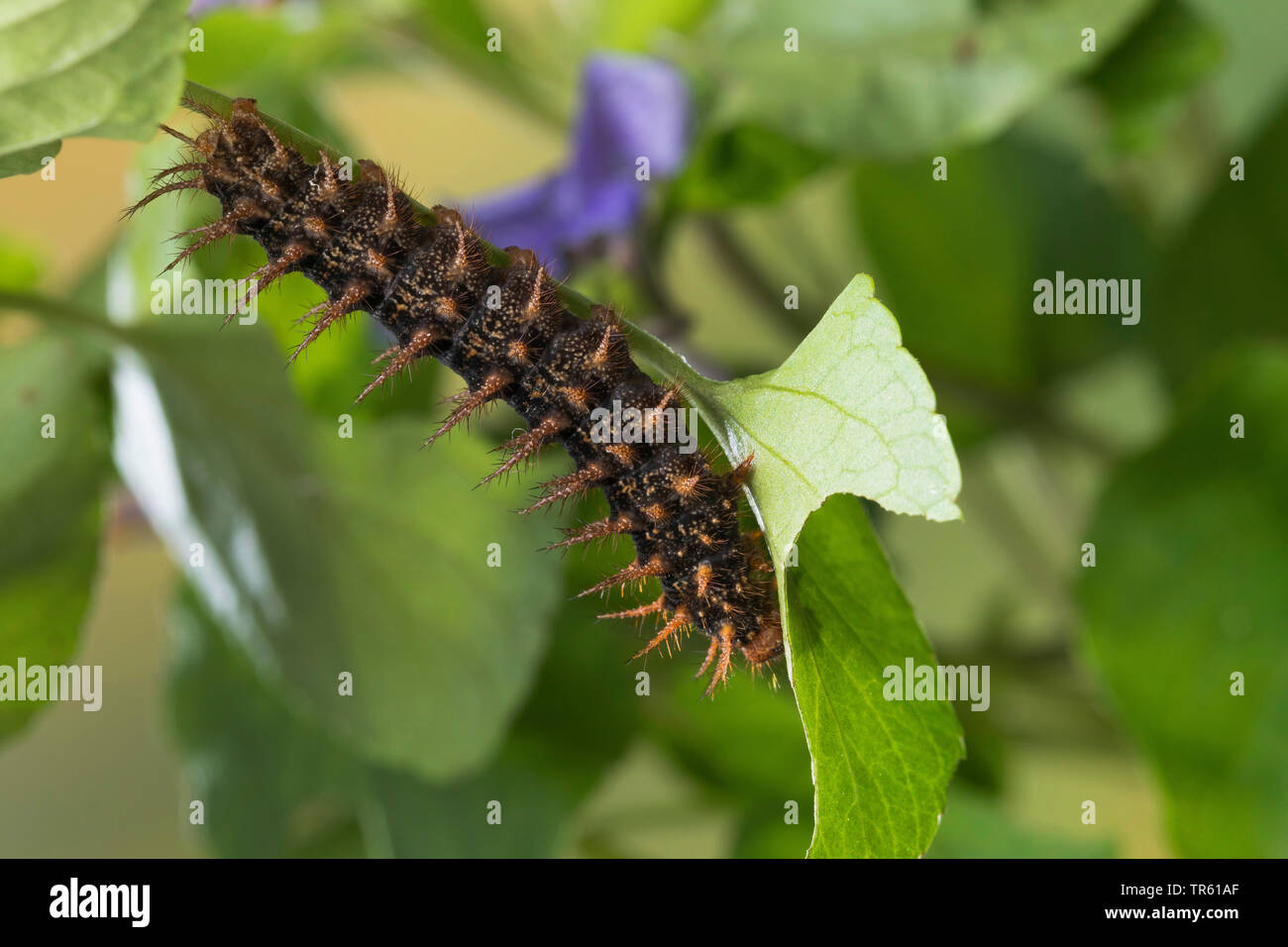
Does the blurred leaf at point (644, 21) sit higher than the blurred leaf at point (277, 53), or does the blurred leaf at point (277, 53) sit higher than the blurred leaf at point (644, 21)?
the blurred leaf at point (644, 21)

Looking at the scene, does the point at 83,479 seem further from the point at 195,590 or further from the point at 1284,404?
→ the point at 1284,404

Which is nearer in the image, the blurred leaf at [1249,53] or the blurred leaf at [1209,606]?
the blurred leaf at [1209,606]

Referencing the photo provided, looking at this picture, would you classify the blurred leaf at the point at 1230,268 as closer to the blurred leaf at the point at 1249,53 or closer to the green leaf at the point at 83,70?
the blurred leaf at the point at 1249,53

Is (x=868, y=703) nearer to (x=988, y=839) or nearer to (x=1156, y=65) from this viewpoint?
(x=988, y=839)

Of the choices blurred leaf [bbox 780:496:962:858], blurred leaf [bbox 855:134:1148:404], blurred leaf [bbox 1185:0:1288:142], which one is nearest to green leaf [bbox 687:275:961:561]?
blurred leaf [bbox 780:496:962:858]

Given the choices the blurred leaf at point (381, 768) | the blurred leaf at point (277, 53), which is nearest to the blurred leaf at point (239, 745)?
the blurred leaf at point (381, 768)
